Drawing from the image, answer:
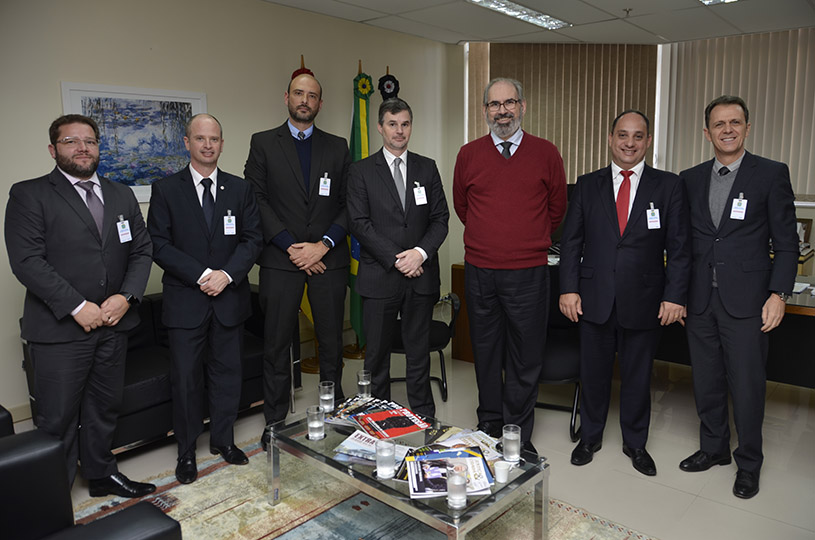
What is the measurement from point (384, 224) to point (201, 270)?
96 cm

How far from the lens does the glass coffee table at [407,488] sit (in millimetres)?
1993

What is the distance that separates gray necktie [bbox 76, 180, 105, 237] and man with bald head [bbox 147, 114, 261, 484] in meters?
0.30

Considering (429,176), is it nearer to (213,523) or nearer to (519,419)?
(519,419)

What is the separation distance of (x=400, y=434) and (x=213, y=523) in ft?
2.98

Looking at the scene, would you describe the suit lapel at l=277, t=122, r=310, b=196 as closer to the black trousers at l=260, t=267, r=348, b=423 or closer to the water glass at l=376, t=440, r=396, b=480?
the black trousers at l=260, t=267, r=348, b=423

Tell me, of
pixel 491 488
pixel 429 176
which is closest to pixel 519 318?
pixel 429 176

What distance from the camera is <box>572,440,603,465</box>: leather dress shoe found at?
318 cm

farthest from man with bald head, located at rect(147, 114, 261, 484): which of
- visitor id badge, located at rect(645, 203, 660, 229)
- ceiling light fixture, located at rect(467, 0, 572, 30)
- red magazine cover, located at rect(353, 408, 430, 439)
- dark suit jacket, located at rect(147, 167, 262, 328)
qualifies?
ceiling light fixture, located at rect(467, 0, 572, 30)

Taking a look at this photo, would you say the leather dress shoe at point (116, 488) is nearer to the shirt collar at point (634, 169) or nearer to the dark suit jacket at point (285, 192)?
the dark suit jacket at point (285, 192)

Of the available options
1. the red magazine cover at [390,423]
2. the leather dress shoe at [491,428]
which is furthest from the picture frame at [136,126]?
the leather dress shoe at [491,428]

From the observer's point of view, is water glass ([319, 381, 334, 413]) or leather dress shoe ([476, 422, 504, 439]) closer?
water glass ([319, 381, 334, 413])

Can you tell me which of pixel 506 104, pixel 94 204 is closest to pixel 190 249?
pixel 94 204

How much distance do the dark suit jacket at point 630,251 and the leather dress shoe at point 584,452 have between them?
27.4 inches

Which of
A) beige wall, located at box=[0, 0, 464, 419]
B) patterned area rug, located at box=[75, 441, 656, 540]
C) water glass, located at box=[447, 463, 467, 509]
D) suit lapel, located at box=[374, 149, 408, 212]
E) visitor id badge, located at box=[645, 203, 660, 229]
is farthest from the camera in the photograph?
beige wall, located at box=[0, 0, 464, 419]
